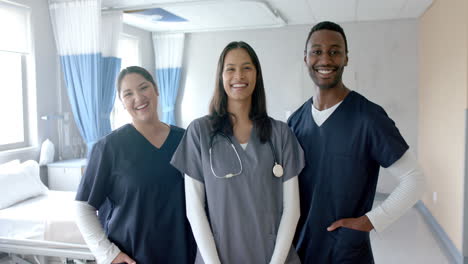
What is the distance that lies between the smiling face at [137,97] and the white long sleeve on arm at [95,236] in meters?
0.42

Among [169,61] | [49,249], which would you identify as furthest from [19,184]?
[169,61]

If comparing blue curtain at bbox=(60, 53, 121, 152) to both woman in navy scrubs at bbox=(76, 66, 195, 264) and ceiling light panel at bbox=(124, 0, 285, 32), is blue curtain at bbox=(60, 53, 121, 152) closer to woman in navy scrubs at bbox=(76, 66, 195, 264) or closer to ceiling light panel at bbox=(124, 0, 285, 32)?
ceiling light panel at bbox=(124, 0, 285, 32)

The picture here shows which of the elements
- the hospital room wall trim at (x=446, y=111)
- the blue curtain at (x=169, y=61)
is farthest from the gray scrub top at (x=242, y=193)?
the blue curtain at (x=169, y=61)

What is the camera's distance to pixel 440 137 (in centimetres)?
415

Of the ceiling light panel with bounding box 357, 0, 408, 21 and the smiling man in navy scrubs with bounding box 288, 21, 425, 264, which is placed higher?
the ceiling light panel with bounding box 357, 0, 408, 21

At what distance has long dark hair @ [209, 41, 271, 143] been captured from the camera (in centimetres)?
141

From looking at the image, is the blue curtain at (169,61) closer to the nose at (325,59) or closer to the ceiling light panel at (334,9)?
the ceiling light panel at (334,9)

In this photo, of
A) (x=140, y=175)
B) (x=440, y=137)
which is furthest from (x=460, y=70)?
(x=140, y=175)

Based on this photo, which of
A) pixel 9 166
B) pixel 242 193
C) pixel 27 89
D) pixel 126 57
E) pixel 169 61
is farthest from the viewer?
pixel 169 61

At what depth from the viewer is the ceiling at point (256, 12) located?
4.31m

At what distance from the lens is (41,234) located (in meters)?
2.69

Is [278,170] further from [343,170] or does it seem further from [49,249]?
[49,249]

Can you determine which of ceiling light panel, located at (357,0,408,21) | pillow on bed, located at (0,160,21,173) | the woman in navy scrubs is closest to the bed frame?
the woman in navy scrubs

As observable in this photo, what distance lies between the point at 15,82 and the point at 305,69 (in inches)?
153
